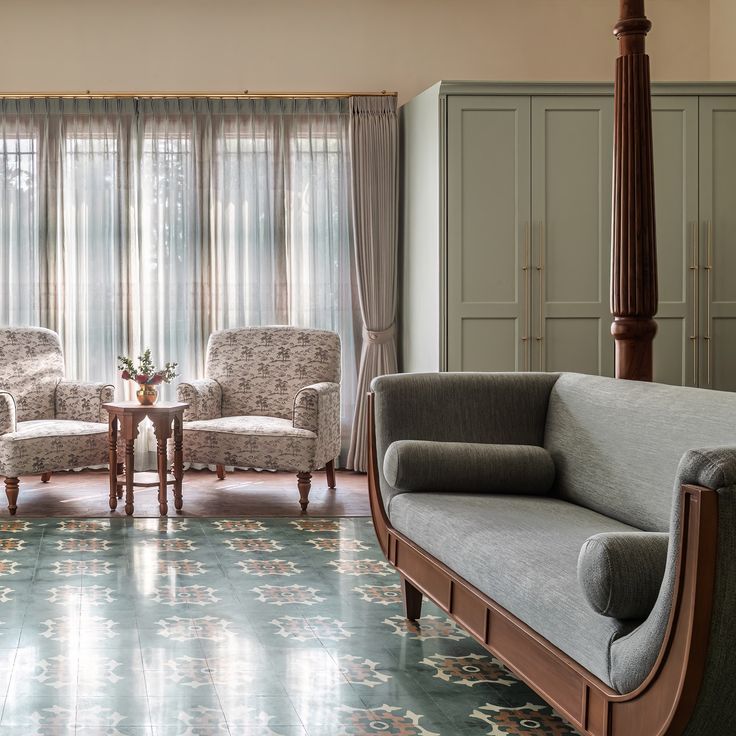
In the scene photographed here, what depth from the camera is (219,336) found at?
5.56m

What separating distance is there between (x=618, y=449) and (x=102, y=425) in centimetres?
325

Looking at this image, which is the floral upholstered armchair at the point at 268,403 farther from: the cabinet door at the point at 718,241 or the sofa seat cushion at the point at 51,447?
the cabinet door at the point at 718,241

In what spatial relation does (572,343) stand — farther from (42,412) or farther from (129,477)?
(42,412)

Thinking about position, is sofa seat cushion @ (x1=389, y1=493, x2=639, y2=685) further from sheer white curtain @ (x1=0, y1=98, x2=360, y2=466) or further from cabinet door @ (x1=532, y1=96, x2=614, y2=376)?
sheer white curtain @ (x1=0, y1=98, x2=360, y2=466)

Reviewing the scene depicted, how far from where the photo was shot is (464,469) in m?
2.83

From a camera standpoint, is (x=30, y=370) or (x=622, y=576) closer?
(x=622, y=576)

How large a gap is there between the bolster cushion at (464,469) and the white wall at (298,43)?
3.68 m

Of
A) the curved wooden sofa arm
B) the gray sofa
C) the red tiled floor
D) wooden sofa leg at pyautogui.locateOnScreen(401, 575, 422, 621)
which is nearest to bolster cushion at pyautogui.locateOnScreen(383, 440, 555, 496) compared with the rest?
the gray sofa

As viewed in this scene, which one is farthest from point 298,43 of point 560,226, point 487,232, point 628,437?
A: point 628,437

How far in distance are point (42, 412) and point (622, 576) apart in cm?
429

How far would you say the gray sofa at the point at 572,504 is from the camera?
1.42m

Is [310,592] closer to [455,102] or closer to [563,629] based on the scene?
→ [563,629]

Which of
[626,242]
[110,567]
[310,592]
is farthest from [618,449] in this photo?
[110,567]

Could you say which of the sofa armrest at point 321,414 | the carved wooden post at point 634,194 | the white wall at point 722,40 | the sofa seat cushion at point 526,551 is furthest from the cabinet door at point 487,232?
the sofa seat cushion at point 526,551
